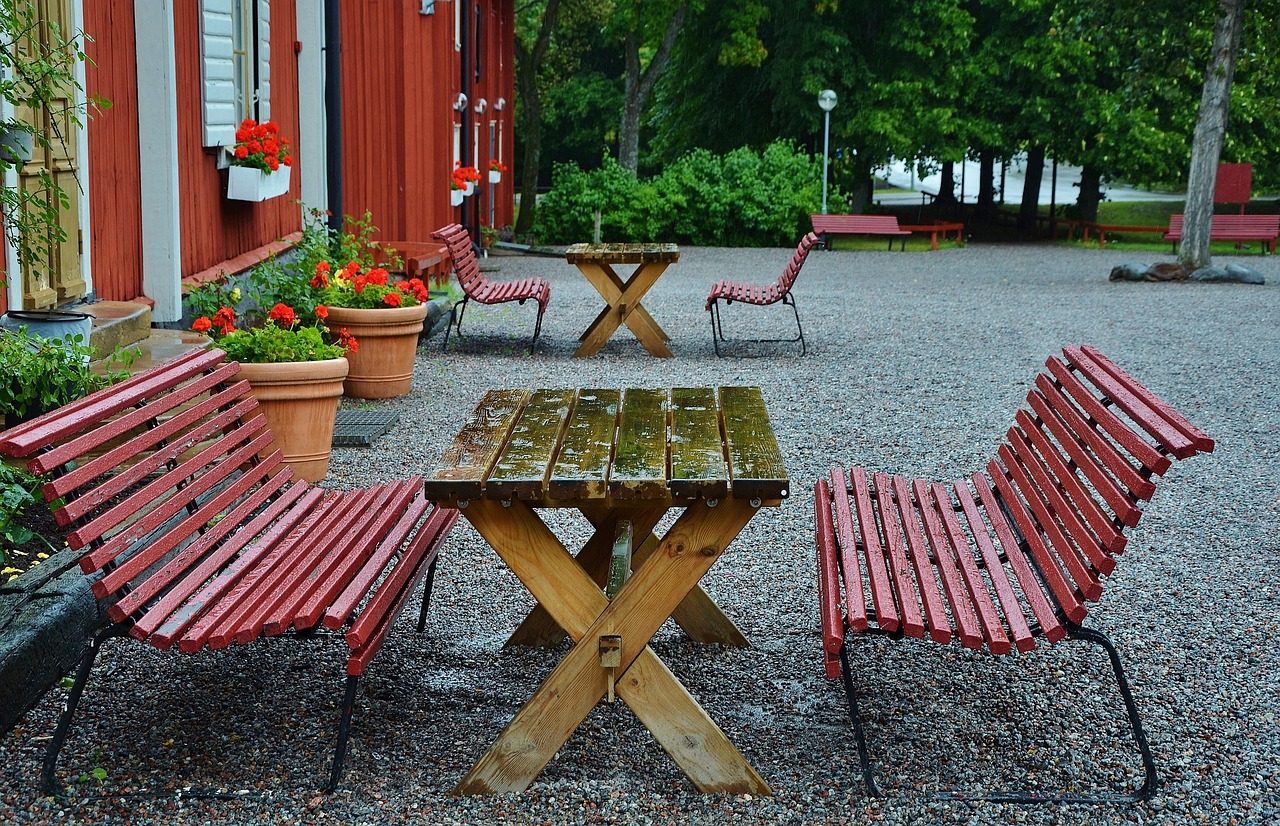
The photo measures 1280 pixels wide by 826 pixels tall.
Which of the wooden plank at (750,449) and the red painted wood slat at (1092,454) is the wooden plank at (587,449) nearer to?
the wooden plank at (750,449)

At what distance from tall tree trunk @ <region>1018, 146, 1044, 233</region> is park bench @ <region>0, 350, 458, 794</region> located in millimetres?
23920

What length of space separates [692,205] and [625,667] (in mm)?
19802

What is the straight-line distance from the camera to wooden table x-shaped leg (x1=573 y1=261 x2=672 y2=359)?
9836mm

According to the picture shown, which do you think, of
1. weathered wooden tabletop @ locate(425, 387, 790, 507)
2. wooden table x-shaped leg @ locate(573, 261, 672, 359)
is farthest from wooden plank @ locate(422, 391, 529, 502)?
wooden table x-shaped leg @ locate(573, 261, 672, 359)

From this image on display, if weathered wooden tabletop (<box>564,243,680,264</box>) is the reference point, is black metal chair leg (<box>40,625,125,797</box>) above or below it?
below

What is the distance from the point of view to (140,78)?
697 centimetres

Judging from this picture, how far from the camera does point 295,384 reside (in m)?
5.54

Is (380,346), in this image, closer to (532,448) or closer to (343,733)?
(532,448)

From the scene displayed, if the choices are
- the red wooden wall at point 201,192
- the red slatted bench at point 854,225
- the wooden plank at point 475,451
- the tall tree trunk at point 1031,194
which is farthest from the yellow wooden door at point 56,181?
the tall tree trunk at point 1031,194

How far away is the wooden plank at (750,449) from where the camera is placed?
2994 mm

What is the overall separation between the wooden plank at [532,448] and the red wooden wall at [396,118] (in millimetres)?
8364

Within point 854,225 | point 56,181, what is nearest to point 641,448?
point 56,181

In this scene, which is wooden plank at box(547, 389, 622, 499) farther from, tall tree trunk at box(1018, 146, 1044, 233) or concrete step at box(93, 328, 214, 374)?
tall tree trunk at box(1018, 146, 1044, 233)

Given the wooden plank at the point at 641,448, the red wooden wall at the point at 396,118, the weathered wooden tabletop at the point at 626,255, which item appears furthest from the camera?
the red wooden wall at the point at 396,118
